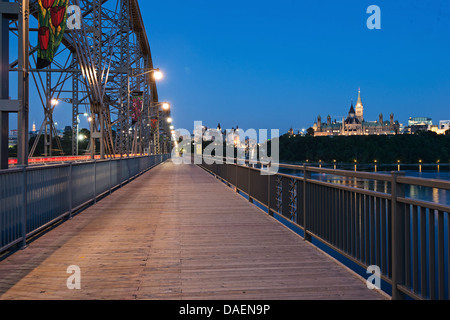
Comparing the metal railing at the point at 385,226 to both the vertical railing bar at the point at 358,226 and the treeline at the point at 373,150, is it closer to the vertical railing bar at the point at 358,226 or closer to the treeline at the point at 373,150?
the vertical railing bar at the point at 358,226

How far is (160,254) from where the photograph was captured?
620cm

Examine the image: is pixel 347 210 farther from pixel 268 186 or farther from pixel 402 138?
pixel 402 138

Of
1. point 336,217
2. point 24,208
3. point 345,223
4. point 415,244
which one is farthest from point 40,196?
point 415,244

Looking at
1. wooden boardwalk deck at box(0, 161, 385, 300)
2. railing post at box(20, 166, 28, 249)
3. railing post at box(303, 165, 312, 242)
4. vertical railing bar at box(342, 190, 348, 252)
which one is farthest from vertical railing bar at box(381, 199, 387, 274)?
railing post at box(20, 166, 28, 249)

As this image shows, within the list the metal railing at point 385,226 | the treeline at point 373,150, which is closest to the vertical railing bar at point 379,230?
the metal railing at point 385,226

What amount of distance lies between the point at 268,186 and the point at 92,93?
43.9 ft

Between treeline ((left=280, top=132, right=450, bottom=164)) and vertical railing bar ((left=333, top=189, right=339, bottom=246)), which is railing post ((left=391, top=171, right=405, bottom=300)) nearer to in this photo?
vertical railing bar ((left=333, top=189, right=339, bottom=246))

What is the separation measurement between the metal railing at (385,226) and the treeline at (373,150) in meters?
122

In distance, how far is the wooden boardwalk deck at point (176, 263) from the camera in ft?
14.6

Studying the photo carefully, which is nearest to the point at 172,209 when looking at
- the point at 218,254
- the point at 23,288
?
the point at 218,254

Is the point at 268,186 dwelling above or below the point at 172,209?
above

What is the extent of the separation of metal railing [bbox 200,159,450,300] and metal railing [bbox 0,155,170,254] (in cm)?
481

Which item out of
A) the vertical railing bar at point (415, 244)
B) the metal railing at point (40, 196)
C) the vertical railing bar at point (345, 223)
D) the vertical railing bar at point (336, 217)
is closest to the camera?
the vertical railing bar at point (415, 244)
